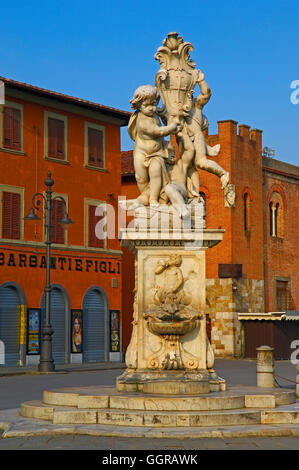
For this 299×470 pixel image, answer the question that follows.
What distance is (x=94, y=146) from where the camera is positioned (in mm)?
35719

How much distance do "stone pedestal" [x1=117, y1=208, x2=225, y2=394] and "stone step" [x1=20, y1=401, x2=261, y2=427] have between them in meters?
1.44

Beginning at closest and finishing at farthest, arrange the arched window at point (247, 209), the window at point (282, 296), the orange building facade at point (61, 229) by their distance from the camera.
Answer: the orange building facade at point (61, 229) → the arched window at point (247, 209) → the window at point (282, 296)

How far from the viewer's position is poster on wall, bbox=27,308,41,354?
102ft

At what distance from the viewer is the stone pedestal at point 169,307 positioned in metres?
11.9

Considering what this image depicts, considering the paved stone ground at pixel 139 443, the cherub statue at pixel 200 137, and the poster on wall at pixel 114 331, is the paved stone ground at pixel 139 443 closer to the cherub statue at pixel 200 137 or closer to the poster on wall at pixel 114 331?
the cherub statue at pixel 200 137

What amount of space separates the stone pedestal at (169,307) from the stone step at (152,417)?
56.6 inches

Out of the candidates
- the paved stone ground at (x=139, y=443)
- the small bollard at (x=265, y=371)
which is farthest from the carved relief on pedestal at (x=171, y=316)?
the paved stone ground at (x=139, y=443)

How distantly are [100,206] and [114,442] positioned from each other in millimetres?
26686

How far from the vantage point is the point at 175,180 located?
1308cm

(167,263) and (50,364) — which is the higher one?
(167,263)

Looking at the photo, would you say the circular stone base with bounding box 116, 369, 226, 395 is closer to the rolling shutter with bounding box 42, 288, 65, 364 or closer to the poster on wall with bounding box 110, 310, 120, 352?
the rolling shutter with bounding box 42, 288, 65, 364

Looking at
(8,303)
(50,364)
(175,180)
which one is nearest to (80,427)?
(175,180)

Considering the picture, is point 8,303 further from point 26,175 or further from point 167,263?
point 167,263

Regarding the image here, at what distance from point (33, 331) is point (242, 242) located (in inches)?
537
